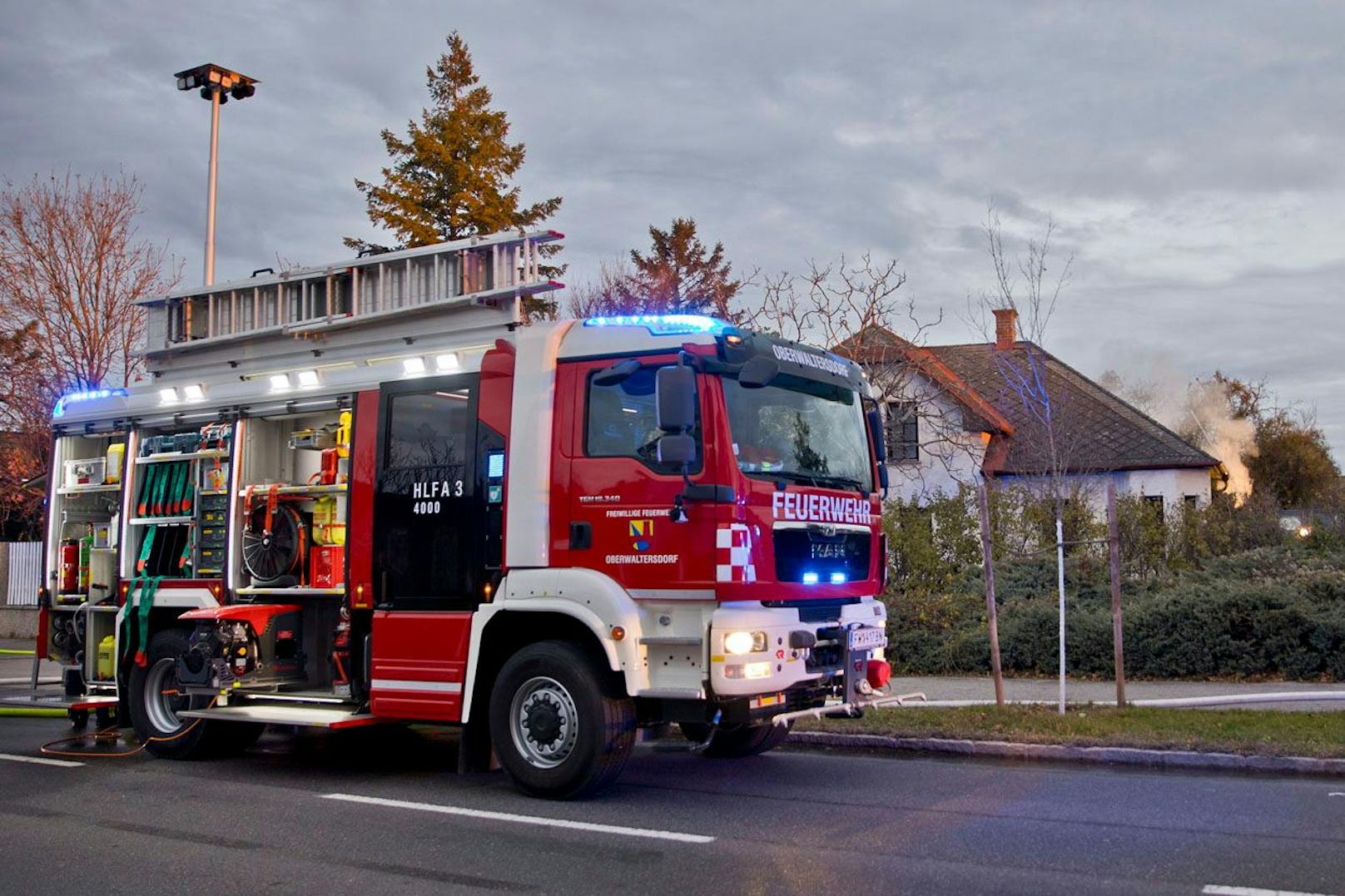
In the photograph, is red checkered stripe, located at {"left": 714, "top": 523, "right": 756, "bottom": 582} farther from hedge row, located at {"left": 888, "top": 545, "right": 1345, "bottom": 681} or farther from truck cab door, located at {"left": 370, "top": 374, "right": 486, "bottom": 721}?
hedge row, located at {"left": 888, "top": 545, "right": 1345, "bottom": 681}

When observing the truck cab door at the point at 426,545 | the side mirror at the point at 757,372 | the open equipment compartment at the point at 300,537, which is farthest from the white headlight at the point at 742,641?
the open equipment compartment at the point at 300,537

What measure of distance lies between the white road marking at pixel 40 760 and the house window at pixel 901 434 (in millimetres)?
17400

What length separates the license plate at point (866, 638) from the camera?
8.60m

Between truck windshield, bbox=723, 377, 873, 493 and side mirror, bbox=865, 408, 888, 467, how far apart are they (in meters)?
0.12

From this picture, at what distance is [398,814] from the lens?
26.2 ft

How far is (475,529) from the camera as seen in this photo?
8828 mm

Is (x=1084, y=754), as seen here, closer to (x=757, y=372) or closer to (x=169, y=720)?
(x=757, y=372)

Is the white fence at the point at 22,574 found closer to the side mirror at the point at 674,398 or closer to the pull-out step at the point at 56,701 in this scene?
the pull-out step at the point at 56,701

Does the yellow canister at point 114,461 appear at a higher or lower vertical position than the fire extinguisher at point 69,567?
higher

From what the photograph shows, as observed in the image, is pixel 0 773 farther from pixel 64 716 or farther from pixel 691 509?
pixel 691 509

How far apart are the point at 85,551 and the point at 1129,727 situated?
9.49 metres

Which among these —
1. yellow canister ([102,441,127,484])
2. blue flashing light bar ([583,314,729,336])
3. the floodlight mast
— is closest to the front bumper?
blue flashing light bar ([583,314,729,336])

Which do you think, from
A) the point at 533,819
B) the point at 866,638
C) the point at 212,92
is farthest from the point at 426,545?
the point at 212,92

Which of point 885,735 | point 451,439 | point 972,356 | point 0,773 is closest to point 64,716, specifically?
point 0,773
